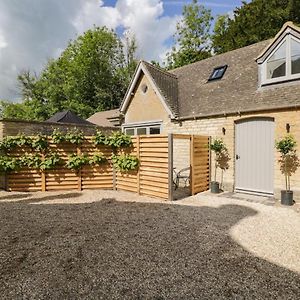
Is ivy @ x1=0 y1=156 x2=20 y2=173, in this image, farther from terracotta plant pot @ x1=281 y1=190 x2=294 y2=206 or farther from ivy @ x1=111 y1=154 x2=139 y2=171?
terracotta plant pot @ x1=281 y1=190 x2=294 y2=206

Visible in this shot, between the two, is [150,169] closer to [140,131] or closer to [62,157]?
[62,157]

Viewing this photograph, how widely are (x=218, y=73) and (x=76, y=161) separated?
27.2 feet

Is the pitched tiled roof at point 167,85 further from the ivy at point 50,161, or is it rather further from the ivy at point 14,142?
the ivy at point 14,142

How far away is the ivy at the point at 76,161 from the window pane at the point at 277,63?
7.87 m

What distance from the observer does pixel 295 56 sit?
855cm

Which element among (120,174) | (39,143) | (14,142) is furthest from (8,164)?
(120,174)

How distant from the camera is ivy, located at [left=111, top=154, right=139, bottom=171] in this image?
891cm

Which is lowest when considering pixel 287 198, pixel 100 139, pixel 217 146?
pixel 287 198

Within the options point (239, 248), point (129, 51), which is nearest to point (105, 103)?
point (129, 51)

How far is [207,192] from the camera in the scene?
947 cm

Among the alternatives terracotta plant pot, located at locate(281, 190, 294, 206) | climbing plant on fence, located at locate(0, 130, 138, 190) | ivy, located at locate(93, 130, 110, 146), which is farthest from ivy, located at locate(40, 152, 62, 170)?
terracotta plant pot, located at locate(281, 190, 294, 206)

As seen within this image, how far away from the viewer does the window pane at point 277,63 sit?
8.88 m

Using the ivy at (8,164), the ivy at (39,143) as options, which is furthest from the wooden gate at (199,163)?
the ivy at (8,164)

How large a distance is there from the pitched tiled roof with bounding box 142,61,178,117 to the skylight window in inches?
81.3
